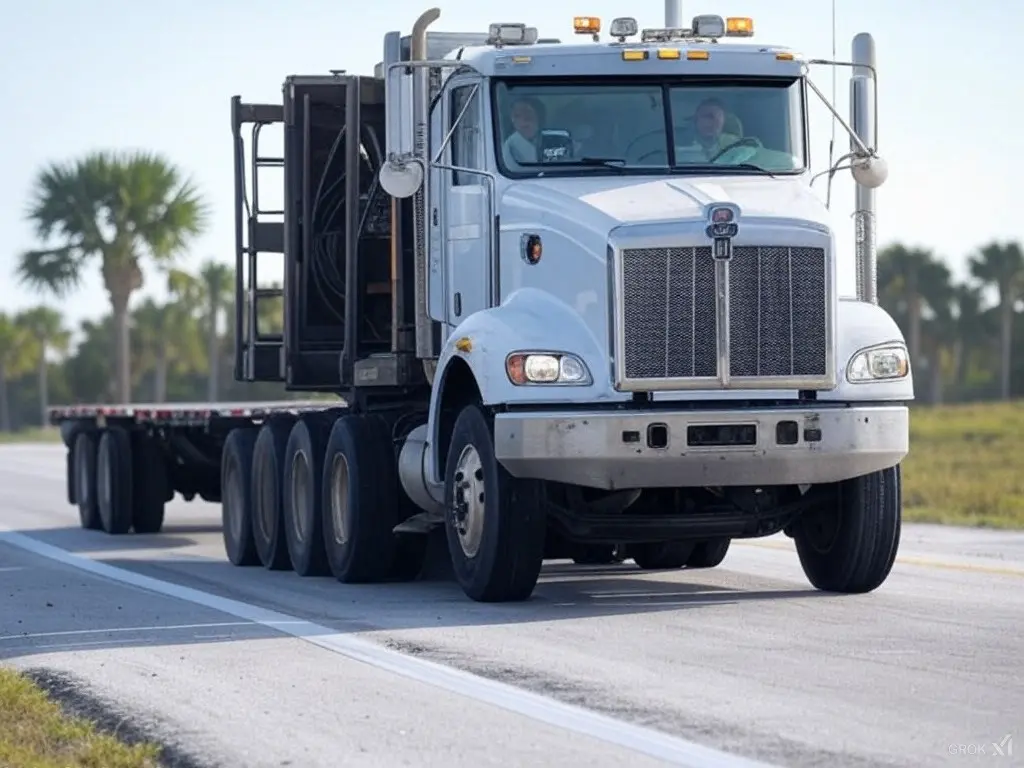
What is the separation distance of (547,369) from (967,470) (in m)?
27.8

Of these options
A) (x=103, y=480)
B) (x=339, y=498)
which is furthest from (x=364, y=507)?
(x=103, y=480)

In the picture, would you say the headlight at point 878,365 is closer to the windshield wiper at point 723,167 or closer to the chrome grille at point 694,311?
the chrome grille at point 694,311

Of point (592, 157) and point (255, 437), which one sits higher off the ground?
point (592, 157)

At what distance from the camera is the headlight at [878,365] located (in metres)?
12.2

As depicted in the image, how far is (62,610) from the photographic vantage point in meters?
13.0

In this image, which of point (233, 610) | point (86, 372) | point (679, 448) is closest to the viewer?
point (679, 448)

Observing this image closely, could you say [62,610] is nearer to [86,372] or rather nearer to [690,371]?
[690,371]

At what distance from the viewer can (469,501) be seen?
12.7m

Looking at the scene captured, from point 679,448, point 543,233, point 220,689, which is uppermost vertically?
point 543,233

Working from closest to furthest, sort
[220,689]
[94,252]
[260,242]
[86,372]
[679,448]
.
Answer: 1. [220,689]
2. [679,448]
3. [260,242]
4. [94,252]
5. [86,372]

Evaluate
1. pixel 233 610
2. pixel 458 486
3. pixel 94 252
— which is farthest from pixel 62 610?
pixel 94 252

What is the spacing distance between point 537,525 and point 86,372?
293ft

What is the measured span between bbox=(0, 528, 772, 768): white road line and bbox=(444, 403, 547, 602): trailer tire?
1.12 metres

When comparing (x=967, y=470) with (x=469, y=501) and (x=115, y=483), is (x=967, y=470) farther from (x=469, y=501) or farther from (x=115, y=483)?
(x=469, y=501)
